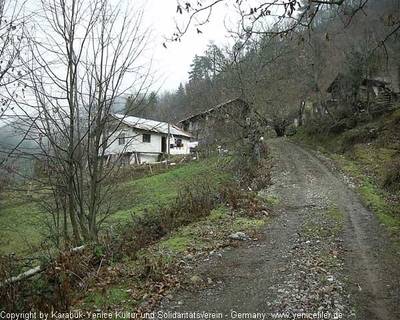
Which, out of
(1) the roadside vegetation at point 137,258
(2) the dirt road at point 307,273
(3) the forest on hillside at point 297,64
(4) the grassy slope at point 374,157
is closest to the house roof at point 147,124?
(3) the forest on hillside at point 297,64

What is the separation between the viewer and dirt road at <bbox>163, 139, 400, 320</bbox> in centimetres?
454

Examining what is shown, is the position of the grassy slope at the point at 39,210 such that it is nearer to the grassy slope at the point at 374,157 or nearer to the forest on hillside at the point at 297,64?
the forest on hillside at the point at 297,64

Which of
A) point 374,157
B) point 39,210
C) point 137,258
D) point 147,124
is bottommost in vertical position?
point 137,258

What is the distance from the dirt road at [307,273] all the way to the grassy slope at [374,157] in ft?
3.54

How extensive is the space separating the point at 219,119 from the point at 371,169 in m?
9.16

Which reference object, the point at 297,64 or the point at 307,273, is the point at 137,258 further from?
the point at 297,64

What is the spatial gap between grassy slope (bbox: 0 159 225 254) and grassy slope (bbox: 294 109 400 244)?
7139 millimetres

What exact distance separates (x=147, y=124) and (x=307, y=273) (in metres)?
5.34

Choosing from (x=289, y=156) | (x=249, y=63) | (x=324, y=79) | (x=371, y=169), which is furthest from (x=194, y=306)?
(x=324, y=79)

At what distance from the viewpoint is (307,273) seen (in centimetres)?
562

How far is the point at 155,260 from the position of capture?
6184mm

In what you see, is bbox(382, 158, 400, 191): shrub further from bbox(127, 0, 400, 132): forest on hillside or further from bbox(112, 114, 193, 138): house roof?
bbox(112, 114, 193, 138): house roof

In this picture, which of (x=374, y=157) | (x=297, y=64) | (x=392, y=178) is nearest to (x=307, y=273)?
(x=392, y=178)

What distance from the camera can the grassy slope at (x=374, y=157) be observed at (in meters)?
10.5
